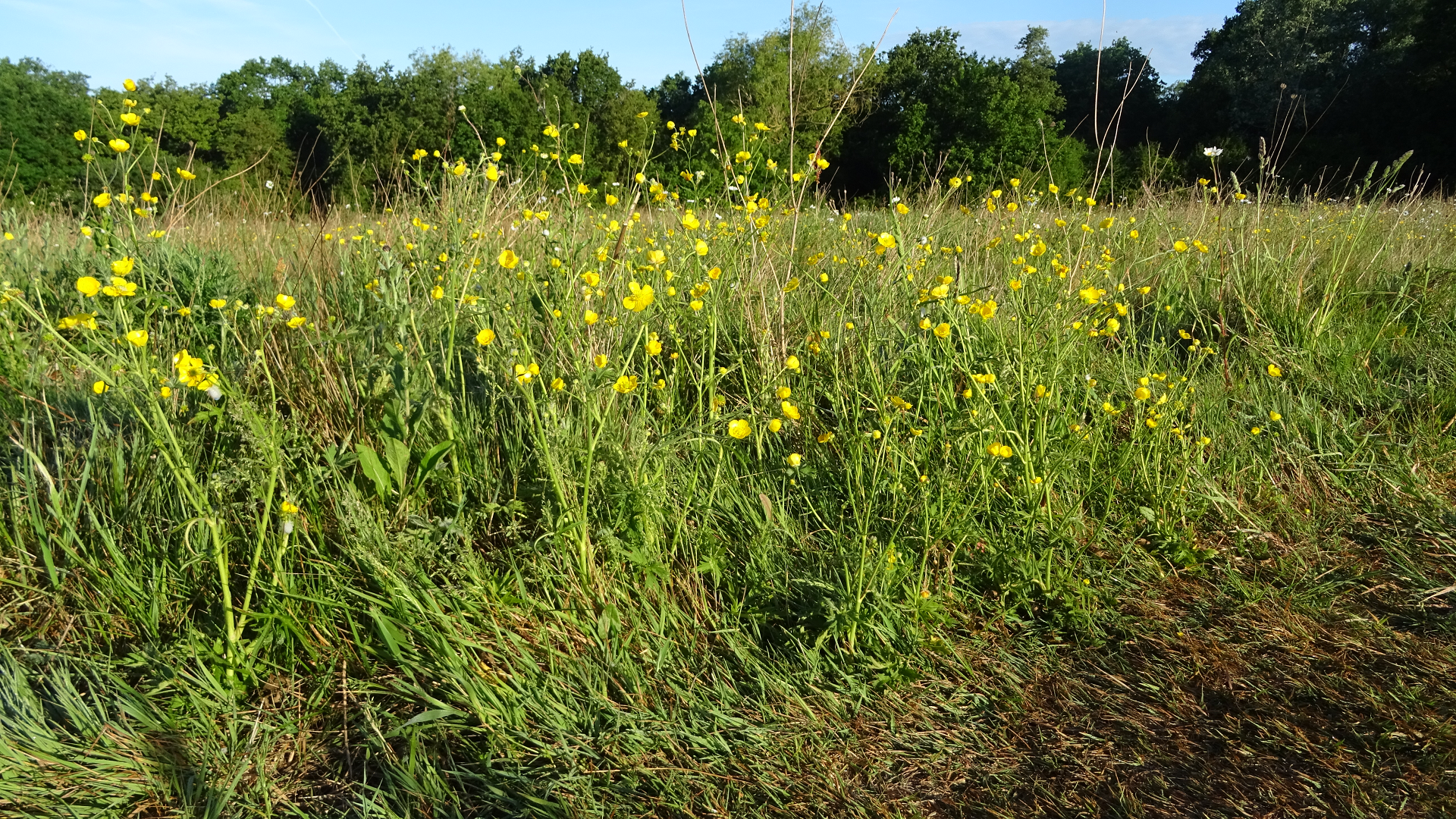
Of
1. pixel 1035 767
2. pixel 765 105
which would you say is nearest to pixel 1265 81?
pixel 765 105

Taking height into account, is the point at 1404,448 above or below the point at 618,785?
above

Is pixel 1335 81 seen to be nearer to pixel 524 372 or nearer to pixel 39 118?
pixel 524 372

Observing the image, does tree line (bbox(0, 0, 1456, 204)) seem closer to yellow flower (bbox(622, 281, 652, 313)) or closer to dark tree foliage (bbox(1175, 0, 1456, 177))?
dark tree foliage (bbox(1175, 0, 1456, 177))

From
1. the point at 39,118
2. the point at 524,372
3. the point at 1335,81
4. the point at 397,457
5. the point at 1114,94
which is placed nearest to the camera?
the point at 524,372

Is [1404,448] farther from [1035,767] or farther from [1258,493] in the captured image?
[1035,767]

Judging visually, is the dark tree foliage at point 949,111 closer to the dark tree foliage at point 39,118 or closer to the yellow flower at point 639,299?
the dark tree foliage at point 39,118

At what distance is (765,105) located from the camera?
3.31 m

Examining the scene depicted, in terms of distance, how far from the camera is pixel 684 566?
185cm

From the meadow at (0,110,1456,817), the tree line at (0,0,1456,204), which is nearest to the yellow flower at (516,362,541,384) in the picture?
the meadow at (0,110,1456,817)

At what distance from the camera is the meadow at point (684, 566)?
142 centimetres

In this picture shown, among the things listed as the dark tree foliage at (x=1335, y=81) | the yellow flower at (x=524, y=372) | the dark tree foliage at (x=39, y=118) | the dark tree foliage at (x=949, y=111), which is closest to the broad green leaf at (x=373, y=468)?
the yellow flower at (x=524, y=372)

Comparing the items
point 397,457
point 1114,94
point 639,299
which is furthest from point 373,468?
point 1114,94

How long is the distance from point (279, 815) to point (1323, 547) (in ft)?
7.88

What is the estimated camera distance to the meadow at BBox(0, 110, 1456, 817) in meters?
1.42
